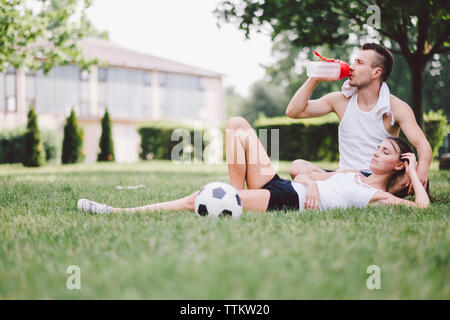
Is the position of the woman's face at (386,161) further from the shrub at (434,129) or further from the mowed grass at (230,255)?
the shrub at (434,129)

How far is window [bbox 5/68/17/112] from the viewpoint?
26153 millimetres

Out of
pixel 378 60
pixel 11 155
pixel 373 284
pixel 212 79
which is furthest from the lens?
pixel 212 79

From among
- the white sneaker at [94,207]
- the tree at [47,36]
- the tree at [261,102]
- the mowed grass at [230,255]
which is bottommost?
the mowed grass at [230,255]

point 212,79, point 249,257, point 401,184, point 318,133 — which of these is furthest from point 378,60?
point 212,79

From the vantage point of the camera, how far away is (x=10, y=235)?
3.05m

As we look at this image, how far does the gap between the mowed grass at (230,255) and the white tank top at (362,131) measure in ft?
2.62

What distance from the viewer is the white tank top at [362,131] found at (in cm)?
438

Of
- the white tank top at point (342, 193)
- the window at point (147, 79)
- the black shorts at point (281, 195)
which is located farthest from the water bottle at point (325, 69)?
the window at point (147, 79)

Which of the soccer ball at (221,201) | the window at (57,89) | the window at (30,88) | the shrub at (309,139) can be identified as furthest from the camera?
the window at (57,89)

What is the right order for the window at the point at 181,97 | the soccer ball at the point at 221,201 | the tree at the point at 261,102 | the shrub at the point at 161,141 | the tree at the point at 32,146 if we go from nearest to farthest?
the soccer ball at the point at 221,201, the tree at the point at 32,146, the shrub at the point at 161,141, the window at the point at 181,97, the tree at the point at 261,102
